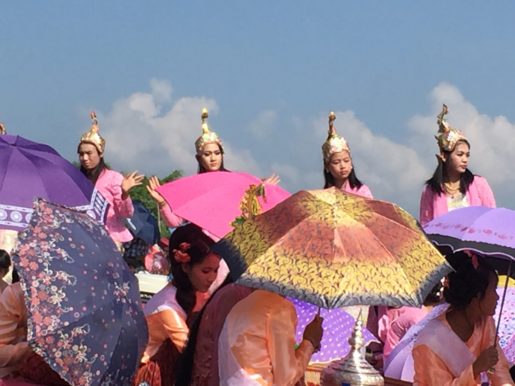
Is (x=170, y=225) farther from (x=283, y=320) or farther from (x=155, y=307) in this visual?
(x=283, y=320)

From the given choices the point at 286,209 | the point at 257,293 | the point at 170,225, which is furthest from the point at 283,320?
the point at 170,225

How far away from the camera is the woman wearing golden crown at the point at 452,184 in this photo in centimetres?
939

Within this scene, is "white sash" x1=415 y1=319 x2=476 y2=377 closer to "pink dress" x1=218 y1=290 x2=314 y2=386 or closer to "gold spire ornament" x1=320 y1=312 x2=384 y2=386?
"gold spire ornament" x1=320 y1=312 x2=384 y2=386

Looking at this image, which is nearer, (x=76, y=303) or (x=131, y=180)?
(x=76, y=303)

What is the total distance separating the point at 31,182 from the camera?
6.32m

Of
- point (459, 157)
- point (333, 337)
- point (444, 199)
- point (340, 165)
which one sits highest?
point (459, 157)

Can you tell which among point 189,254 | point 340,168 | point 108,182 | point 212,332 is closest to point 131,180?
point 108,182

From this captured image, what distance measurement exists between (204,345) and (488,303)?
1.38 m

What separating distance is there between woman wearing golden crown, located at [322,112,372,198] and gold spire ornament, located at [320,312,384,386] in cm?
458

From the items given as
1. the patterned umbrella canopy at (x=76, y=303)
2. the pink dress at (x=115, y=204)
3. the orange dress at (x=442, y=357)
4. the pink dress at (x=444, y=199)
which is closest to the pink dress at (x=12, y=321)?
the patterned umbrella canopy at (x=76, y=303)

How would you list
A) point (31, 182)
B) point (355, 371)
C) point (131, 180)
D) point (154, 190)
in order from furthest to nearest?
point (131, 180) → point (154, 190) → point (31, 182) → point (355, 371)

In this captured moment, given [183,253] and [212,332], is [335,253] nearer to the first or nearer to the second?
[212,332]

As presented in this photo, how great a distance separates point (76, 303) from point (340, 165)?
497 cm

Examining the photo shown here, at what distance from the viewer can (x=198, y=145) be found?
9.41 meters
